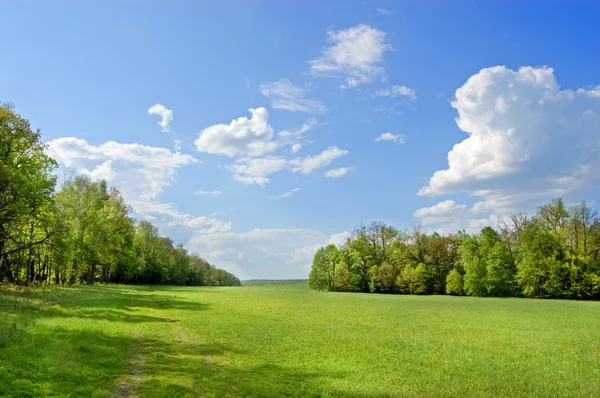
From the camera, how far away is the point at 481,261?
10125 cm

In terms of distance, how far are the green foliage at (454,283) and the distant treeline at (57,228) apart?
81636mm

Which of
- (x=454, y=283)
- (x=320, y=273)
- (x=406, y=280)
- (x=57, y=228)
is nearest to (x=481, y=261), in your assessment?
(x=454, y=283)

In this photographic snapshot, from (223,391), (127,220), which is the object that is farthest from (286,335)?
(127,220)

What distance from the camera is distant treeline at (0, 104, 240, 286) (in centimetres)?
4266

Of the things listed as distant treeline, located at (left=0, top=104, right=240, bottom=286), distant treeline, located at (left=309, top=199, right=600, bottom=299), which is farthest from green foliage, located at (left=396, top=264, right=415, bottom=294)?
distant treeline, located at (left=0, top=104, right=240, bottom=286)

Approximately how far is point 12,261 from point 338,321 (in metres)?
57.3

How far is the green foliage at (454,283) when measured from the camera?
104 metres

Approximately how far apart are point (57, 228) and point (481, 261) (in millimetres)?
92936

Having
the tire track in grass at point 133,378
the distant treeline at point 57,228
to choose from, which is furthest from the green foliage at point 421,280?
the tire track in grass at point 133,378

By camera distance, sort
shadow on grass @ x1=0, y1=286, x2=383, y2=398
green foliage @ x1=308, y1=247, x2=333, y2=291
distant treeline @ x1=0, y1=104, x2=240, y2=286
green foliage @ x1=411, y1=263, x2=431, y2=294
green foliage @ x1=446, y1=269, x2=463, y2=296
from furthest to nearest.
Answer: green foliage @ x1=308, y1=247, x2=333, y2=291, green foliage @ x1=411, y1=263, x2=431, y2=294, green foliage @ x1=446, y1=269, x2=463, y2=296, distant treeline @ x1=0, y1=104, x2=240, y2=286, shadow on grass @ x1=0, y1=286, x2=383, y2=398

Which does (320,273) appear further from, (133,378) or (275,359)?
(133,378)

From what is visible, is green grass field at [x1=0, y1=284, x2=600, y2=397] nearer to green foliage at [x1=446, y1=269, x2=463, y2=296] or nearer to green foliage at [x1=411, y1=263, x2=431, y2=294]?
green foliage at [x1=446, y1=269, x2=463, y2=296]

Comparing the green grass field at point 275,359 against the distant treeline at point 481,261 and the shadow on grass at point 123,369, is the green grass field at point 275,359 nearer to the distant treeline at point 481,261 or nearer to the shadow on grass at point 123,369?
the shadow on grass at point 123,369

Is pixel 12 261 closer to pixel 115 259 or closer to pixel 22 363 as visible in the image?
pixel 115 259
